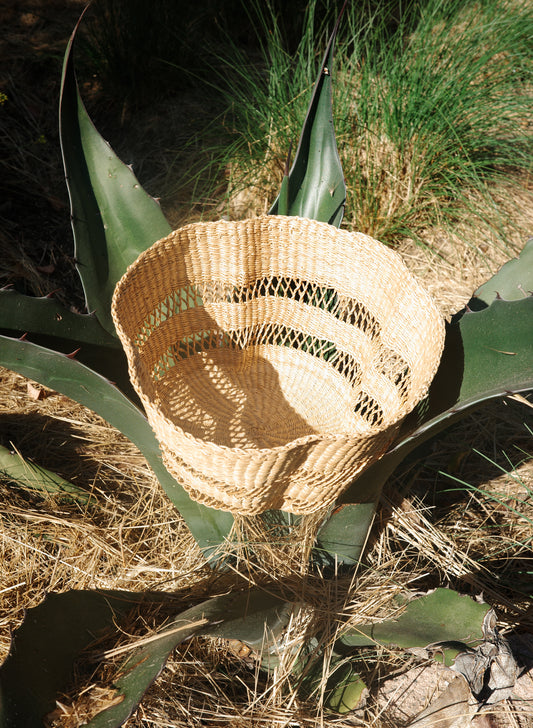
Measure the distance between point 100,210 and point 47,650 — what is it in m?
0.71

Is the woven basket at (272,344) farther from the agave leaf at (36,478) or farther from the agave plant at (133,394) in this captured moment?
the agave leaf at (36,478)

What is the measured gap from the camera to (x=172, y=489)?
39.9 inches

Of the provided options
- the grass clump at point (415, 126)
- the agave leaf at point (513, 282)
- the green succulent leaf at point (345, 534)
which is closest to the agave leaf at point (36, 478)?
the green succulent leaf at point (345, 534)

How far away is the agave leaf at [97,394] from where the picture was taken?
31.9 inches

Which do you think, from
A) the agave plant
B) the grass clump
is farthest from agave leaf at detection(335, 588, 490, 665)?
the grass clump

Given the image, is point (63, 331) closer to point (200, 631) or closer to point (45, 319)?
point (45, 319)

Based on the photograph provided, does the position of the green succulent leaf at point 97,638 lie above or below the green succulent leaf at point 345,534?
above

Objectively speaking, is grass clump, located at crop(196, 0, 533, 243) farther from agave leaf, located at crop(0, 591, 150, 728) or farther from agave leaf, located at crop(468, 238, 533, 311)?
agave leaf, located at crop(0, 591, 150, 728)

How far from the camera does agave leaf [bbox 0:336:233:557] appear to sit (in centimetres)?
81

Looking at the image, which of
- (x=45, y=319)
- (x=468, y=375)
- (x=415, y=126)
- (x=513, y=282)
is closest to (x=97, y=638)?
(x=45, y=319)

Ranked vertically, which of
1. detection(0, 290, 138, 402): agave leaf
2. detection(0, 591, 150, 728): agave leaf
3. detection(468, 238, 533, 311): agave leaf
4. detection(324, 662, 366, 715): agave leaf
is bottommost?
detection(324, 662, 366, 715): agave leaf

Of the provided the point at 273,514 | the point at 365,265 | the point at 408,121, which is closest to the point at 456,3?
the point at 408,121

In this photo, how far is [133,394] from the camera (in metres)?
0.99

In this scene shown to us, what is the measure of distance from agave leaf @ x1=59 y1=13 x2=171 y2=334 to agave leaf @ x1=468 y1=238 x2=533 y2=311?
58 centimetres
